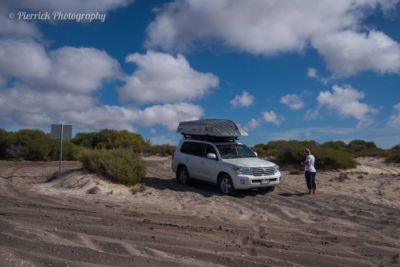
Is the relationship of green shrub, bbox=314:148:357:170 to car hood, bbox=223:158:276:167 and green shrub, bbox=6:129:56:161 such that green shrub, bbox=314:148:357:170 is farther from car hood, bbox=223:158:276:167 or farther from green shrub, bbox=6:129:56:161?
green shrub, bbox=6:129:56:161

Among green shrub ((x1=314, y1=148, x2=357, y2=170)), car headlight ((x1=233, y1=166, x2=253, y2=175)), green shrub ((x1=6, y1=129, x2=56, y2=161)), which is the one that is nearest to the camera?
car headlight ((x1=233, y1=166, x2=253, y2=175))

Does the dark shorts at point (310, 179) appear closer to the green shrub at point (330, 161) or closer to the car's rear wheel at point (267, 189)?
the car's rear wheel at point (267, 189)

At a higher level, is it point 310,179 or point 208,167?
point 208,167

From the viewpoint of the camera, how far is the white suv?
13781mm

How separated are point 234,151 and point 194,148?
1739mm

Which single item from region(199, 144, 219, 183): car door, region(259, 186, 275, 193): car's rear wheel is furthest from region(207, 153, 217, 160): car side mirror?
region(259, 186, 275, 193): car's rear wheel

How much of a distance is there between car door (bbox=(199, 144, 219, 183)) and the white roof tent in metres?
0.62

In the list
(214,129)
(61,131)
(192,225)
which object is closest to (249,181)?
(214,129)

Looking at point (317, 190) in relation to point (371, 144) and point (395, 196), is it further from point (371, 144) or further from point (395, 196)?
point (371, 144)

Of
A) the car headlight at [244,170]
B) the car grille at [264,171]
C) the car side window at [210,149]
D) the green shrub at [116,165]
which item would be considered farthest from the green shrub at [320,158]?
the green shrub at [116,165]

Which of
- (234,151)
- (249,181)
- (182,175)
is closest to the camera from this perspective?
(249,181)

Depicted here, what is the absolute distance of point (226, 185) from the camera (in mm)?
14242

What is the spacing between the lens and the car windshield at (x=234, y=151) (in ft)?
48.9

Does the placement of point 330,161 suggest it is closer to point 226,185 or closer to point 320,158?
point 320,158
